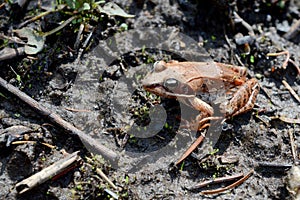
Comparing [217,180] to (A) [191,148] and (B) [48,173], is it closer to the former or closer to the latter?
(A) [191,148]

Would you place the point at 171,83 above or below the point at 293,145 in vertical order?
above

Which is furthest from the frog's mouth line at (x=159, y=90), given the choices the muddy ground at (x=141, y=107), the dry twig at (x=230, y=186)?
the dry twig at (x=230, y=186)

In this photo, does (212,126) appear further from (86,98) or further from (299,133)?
(86,98)

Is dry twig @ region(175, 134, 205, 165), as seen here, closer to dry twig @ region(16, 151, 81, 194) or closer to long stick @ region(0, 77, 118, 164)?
long stick @ region(0, 77, 118, 164)

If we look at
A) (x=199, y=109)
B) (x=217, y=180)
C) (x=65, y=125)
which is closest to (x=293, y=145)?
(x=217, y=180)

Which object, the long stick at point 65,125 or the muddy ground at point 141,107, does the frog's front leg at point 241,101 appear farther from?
the long stick at point 65,125
